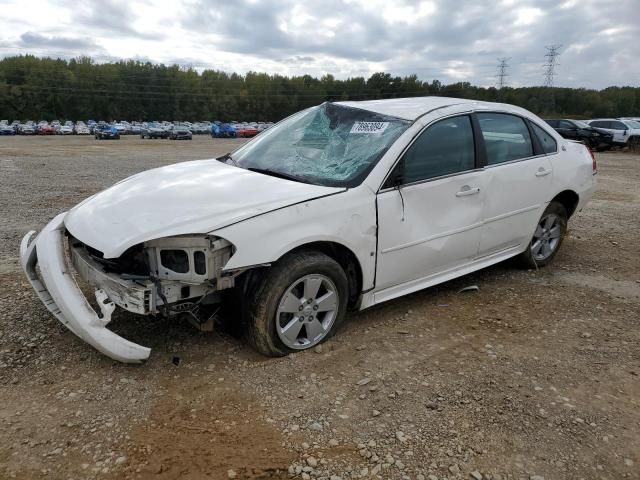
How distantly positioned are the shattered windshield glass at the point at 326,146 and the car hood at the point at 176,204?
201mm

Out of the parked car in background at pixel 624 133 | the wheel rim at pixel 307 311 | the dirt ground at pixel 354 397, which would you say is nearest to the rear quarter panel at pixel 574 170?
the dirt ground at pixel 354 397

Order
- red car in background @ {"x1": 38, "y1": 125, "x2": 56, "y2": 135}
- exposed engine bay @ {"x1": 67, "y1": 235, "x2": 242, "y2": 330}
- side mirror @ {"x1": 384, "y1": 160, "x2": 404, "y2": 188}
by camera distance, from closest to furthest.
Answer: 1. exposed engine bay @ {"x1": 67, "y1": 235, "x2": 242, "y2": 330}
2. side mirror @ {"x1": 384, "y1": 160, "x2": 404, "y2": 188}
3. red car in background @ {"x1": 38, "y1": 125, "x2": 56, "y2": 135}

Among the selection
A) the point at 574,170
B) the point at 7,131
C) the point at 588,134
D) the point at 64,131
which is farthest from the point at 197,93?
the point at 574,170

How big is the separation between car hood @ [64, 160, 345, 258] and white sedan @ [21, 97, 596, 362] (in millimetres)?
12

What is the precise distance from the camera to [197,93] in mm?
110125

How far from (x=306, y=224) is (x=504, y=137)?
2.30 meters

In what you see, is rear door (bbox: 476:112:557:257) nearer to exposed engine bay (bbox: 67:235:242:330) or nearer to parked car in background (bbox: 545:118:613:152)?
exposed engine bay (bbox: 67:235:242:330)

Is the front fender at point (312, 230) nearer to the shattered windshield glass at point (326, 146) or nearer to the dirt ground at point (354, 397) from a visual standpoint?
the shattered windshield glass at point (326, 146)

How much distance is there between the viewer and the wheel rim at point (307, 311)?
3.14 meters

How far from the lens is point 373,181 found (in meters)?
3.42

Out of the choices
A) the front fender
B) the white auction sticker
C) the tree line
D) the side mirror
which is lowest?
the front fender

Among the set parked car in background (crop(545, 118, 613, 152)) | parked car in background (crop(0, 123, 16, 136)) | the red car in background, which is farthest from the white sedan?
parked car in background (crop(0, 123, 16, 136))

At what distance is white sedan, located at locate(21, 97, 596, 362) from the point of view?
291 cm

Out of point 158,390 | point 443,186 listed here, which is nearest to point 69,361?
point 158,390
